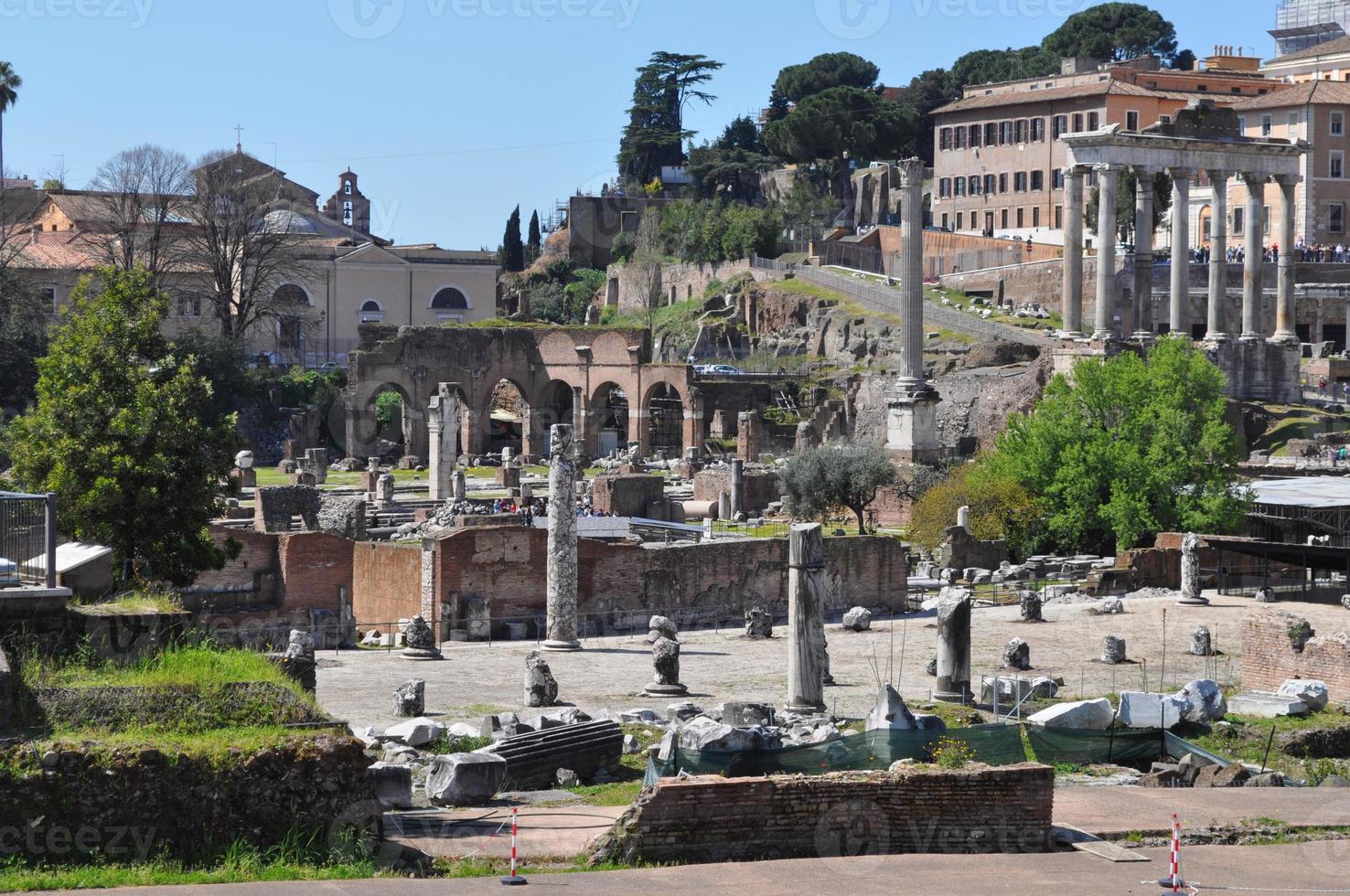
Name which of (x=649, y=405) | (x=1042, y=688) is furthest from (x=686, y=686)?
(x=649, y=405)

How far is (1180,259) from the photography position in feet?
189

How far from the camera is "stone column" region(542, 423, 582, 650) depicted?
29156 millimetres

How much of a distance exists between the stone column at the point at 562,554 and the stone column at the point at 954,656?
7314 mm

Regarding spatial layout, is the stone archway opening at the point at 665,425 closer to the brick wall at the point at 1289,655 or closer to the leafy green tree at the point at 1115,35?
the leafy green tree at the point at 1115,35

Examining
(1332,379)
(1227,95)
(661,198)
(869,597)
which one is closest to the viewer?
(869,597)

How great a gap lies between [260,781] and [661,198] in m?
94.7

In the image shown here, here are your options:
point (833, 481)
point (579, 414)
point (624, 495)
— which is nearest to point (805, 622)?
point (833, 481)

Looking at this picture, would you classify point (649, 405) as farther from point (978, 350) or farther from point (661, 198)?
point (661, 198)

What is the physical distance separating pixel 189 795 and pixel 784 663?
15947 mm

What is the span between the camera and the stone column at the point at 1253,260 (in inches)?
2325

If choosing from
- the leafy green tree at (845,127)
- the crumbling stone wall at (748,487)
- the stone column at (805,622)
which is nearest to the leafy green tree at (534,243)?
the leafy green tree at (845,127)

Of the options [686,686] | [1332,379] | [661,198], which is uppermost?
[661,198]

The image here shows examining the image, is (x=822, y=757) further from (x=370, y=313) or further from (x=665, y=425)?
(x=370, y=313)

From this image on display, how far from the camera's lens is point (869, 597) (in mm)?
→ 35719
